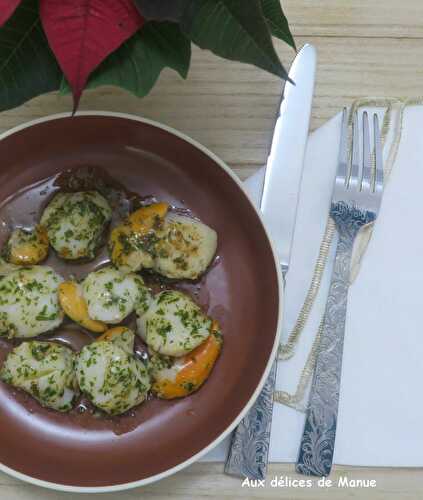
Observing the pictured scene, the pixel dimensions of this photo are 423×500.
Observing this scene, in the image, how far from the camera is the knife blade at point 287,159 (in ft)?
2.49

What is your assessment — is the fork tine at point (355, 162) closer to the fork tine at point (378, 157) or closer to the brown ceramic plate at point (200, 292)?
the fork tine at point (378, 157)

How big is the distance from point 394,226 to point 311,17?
0.30 meters

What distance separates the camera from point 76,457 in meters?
0.75

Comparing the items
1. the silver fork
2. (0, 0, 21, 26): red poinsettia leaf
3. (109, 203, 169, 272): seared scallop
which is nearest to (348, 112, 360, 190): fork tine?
the silver fork

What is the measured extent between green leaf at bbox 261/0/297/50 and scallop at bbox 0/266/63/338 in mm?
373

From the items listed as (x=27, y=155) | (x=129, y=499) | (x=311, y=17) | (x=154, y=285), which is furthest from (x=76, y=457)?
(x=311, y=17)

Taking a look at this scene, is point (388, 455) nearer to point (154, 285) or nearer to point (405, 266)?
point (405, 266)

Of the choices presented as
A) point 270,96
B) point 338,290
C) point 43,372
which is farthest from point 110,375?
point 270,96

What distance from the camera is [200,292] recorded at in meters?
0.78

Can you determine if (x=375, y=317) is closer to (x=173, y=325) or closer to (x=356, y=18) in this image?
(x=173, y=325)

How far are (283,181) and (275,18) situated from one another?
8.7 inches

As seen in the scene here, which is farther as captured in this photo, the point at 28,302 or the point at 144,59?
the point at 28,302

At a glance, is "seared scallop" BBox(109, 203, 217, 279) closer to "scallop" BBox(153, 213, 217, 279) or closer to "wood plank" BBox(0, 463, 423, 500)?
"scallop" BBox(153, 213, 217, 279)

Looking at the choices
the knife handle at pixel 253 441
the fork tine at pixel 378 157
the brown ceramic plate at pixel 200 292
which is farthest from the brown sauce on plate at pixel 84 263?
the fork tine at pixel 378 157
